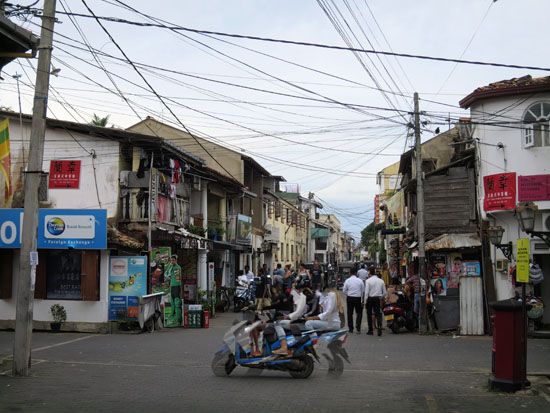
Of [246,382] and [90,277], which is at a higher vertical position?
[90,277]

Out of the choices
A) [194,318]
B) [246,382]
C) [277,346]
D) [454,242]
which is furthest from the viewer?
[454,242]

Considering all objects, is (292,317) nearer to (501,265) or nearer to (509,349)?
(509,349)

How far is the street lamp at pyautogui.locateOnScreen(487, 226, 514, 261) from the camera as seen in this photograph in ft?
54.9

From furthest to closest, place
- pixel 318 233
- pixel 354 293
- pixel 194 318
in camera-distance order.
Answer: pixel 318 233 → pixel 194 318 → pixel 354 293

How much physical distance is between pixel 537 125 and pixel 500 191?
210 centimetres

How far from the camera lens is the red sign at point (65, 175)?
1933 centimetres

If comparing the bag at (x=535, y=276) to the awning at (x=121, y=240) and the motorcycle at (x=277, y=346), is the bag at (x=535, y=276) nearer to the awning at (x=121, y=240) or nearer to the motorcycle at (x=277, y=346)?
the motorcycle at (x=277, y=346)

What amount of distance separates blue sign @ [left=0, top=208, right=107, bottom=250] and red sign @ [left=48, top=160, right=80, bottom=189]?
8.10ft

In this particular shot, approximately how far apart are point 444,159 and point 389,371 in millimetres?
19470

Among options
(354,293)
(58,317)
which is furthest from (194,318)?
(354,293)

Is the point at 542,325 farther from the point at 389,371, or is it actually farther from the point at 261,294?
the point at 261,294

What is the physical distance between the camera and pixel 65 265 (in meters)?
17.7

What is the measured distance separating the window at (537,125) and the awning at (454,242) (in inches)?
130

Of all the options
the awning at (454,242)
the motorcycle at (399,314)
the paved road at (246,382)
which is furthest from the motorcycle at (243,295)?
the paved road at (246,382)
